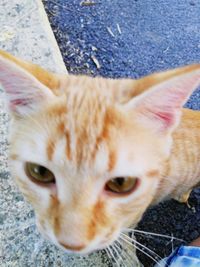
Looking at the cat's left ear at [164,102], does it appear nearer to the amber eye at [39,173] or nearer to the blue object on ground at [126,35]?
the amber eye at [39,173]

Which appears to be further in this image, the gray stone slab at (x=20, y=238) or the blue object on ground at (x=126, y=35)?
the blue object on ground at (x=126, y=35)

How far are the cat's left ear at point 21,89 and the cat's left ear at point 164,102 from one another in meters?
0.22

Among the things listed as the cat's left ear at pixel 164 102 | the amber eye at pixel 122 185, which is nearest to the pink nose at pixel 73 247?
the amber eye at pixel 122 185

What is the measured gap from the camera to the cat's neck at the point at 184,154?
5.37 feet

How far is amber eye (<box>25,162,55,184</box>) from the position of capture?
1269 mm

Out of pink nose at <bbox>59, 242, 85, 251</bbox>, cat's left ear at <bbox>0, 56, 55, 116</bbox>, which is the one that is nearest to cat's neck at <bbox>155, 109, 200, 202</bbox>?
pink nose at <bbox>59, 242, 85, 251</bbox>

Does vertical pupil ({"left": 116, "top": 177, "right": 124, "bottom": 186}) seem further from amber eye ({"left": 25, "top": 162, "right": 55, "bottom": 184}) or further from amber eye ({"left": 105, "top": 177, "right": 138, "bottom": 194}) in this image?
amber eye ({"left": 25, "top": 162, "right": 55, "bottom": 184})

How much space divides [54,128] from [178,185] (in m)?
0.68

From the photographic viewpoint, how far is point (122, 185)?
4.14 feet

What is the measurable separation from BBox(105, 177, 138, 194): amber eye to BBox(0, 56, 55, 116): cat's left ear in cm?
27

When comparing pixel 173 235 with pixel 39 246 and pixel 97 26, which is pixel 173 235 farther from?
pixel 97 26

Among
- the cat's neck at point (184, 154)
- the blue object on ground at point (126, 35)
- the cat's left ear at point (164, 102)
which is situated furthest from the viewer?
the blue object on ground at point (126, 35)

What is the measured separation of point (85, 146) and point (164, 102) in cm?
23

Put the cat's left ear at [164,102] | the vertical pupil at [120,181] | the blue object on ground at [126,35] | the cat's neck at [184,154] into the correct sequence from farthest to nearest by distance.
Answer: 1. the blue object on ground at [126,35]
2. the cat's neck at [184,154]
3. the vertical pupil at [120,181]
4. the cat's left ear at [164,102]
